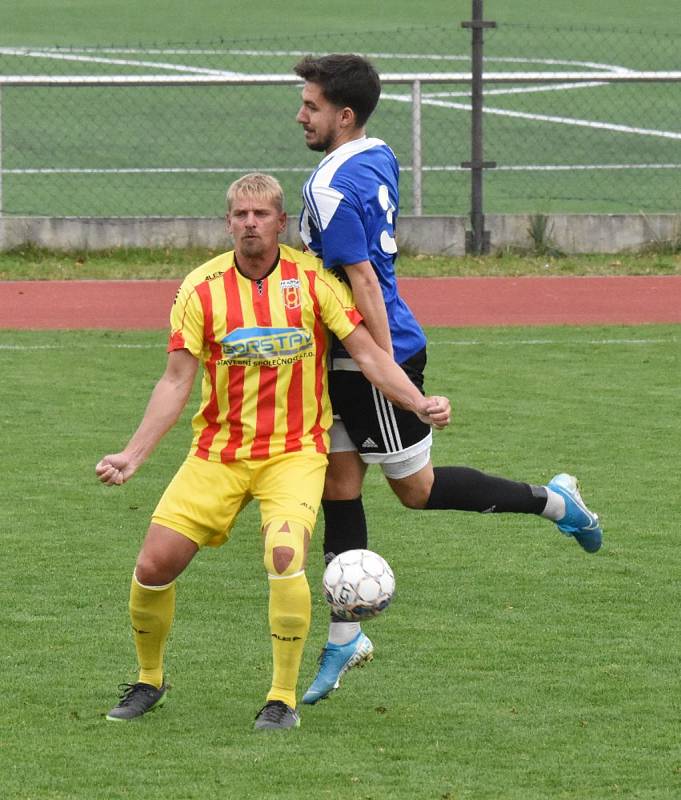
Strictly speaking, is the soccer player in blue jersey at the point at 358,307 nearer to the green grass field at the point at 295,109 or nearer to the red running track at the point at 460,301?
the red running track at the point at 460,301

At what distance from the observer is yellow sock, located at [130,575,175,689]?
16.8 feet

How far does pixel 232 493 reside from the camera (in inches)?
200

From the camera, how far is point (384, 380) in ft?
16.9

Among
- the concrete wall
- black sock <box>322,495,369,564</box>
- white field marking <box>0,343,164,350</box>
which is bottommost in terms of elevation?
white field marking <box>0,343,164,350</box>

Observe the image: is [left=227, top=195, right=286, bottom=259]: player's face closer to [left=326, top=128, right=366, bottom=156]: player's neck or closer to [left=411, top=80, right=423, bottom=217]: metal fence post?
[left=326, top=128, right=366, bottom=156]: player's neck

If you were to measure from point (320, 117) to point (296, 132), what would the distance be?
61.7 ft

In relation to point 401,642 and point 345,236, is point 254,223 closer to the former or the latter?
point 345,236

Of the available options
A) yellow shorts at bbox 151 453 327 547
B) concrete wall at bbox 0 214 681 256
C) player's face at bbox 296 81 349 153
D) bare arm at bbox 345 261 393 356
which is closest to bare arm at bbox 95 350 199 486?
yellow shorts at bbox 151 453 327 547

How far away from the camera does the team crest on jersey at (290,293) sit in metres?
5.09

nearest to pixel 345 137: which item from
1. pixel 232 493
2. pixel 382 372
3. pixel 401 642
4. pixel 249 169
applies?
pixel 382 372

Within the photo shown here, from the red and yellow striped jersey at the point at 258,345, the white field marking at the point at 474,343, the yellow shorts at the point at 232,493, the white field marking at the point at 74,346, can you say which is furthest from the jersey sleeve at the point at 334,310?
the white field marking at the point at 74,346

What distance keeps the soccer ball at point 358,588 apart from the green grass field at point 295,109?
11625 mm

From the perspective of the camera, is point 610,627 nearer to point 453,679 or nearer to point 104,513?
point 453,679

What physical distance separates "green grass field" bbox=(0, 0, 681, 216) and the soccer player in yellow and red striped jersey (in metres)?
11.6
